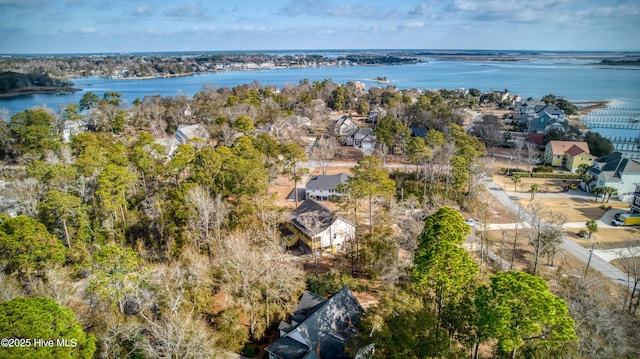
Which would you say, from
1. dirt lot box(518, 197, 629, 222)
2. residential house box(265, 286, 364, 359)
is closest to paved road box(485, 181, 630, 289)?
dirt lot box(518, 197, 629, 222)

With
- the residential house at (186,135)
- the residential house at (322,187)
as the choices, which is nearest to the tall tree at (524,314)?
the residential house at (322,187)

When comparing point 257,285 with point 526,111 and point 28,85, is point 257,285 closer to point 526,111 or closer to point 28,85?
point 526,111

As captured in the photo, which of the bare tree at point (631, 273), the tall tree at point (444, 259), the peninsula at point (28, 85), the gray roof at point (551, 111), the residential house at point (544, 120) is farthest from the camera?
the peninsula at point (28, 85)

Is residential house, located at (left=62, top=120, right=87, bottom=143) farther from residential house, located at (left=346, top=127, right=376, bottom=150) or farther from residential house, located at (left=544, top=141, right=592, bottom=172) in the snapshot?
residential house, located at (left=544, top=141, right=592, bottom=172)

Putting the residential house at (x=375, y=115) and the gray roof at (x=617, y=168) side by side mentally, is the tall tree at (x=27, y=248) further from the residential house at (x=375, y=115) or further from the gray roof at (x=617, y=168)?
the residential house at (x=375, y=115)

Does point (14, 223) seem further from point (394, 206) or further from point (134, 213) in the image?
point (394, 206)

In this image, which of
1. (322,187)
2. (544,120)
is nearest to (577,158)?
Answer: (544,120)

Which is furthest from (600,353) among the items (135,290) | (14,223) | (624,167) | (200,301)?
(624,167)
